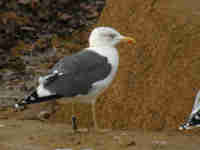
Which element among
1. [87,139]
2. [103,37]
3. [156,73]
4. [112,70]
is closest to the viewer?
[87,139]

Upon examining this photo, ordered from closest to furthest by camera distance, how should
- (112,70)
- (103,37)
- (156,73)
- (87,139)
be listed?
(87,139) → (112,70) → (103,37) → (156,73)

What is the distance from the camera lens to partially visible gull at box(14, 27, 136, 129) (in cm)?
417

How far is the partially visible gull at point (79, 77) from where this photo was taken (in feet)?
13.7

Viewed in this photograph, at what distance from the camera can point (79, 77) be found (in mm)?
4367

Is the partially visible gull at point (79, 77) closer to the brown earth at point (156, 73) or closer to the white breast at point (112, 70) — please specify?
the white breast at point (112, 70)

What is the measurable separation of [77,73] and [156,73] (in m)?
1.30

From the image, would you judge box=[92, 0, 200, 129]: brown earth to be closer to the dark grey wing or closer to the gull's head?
the gull's head

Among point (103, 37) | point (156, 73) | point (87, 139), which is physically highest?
point (103, 37)

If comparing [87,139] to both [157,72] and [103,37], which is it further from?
[157,72]

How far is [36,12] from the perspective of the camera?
9859 mm

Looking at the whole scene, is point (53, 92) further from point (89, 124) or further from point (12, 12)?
point (12, 12)

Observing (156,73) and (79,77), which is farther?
(156,73)

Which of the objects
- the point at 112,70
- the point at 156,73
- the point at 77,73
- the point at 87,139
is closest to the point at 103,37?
the point at 112,70

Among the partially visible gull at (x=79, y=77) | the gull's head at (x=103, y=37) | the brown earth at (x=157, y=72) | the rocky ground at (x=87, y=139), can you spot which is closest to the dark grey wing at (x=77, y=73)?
the partially visible gull at (x=79, y=77)
